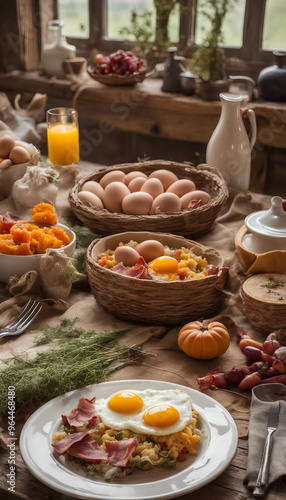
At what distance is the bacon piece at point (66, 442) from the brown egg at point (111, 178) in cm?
128

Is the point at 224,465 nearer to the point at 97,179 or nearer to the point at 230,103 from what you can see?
the point at 97,179

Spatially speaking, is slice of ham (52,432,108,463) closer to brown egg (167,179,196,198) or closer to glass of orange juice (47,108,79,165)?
brown egg (167,179,196,198)

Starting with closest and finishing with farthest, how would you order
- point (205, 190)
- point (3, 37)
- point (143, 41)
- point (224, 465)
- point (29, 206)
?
point (224, 465) → point (29, 206) → point (205, 190) → point (143, 41) → point (3, 37)

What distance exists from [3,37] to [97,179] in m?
2.23

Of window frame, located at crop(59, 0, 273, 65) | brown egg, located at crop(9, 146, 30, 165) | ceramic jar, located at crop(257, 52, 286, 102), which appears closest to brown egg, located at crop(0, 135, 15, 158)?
brown egg, located at crop(9, 146, 30, 165)

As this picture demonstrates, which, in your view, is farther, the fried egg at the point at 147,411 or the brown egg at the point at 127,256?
the brown egg at the point at 127,256

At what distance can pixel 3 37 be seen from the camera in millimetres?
4004

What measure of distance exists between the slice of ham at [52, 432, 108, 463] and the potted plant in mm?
2614

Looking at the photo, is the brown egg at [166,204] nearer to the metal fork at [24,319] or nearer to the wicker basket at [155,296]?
the wicker basket at [155,296]

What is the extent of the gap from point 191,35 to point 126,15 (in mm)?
487

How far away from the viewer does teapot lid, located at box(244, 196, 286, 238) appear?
171 cm

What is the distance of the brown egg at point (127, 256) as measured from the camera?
1.64m

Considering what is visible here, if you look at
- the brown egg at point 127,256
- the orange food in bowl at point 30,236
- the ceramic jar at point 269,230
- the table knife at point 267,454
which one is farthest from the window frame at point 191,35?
the table knife at point 267,454

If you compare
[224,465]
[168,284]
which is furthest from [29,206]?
[224,465]
